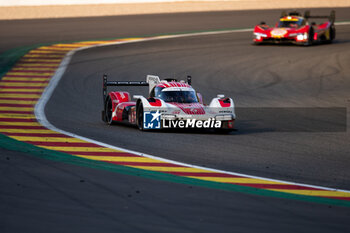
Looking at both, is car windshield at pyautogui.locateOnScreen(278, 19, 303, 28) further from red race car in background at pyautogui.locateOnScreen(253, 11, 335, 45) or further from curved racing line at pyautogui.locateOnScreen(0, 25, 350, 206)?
curved racing line at pyautogui.locateOnScreen(0, 25, 350, 206)

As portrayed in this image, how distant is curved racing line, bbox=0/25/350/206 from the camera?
36.0 feet

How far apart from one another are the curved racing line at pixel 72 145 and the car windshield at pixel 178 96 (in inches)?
97.1

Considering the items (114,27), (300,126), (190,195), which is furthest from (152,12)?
(190,195)

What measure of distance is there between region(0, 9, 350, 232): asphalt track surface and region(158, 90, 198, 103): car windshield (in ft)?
3.49

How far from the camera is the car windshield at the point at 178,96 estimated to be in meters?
16.7

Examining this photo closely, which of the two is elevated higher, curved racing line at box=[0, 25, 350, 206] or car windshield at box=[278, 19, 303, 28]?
curved racing line at box=[0, 25, 350, 206]

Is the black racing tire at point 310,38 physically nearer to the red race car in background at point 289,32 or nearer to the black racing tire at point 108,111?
the red race car in background at point 289,32

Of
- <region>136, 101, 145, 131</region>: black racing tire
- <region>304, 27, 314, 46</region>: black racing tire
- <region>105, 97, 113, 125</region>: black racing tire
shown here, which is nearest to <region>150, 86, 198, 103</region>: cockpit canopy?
<region>136, 101, 145, 131</region>: black racing tire

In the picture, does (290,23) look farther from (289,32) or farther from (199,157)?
(199,157)

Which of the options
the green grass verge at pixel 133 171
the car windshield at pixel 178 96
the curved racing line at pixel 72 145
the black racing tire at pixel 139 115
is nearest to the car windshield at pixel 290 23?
the curved racing line at pixel 72 145

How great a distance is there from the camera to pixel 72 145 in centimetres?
1456

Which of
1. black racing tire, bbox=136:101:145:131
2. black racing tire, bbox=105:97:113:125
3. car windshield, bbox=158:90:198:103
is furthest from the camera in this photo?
black racing tire, bbox=105:97:113:125

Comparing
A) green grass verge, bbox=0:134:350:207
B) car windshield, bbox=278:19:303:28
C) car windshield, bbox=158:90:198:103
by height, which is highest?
green grass verge, bbox=0:134:350:207

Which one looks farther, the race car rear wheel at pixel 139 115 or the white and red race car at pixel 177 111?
the race car rear wheel at pixel 139 115
